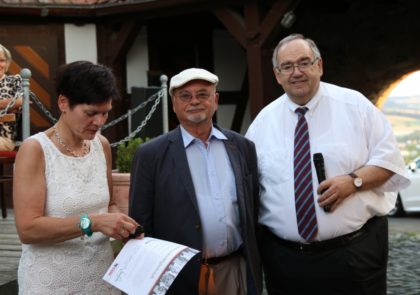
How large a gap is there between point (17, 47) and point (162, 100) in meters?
3.26

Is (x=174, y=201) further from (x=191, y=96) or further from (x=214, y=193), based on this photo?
(x=191, y=96)

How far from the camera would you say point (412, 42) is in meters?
12.8

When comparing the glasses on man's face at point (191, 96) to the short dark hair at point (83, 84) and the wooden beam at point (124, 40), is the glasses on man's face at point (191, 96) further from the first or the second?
the wooden beam at point (124, 40)

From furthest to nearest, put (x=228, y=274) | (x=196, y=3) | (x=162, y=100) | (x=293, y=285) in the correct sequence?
(x=196, y=3) < (x=162, y=100) < (x=293, y=285) < (x=228, y=274)

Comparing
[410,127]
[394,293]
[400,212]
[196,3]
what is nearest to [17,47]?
[196,3]

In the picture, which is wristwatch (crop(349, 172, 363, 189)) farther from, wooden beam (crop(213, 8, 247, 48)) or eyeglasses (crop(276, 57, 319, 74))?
wooden beam (crop(213, 8, 247, 48))

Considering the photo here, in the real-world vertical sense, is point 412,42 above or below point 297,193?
above

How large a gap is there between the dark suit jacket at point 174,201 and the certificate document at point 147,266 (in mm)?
310

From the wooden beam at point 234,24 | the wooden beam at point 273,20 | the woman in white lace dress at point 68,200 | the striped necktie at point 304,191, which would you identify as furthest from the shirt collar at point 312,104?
the wooden beam at point 234,24

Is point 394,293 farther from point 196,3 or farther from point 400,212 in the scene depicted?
point 400,212

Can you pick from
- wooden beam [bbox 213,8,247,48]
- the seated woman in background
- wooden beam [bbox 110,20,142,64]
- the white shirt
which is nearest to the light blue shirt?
the white shirt

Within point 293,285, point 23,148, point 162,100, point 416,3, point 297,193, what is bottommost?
point 293,285

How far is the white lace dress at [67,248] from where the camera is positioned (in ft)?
7.97

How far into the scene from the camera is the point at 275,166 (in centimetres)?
305
